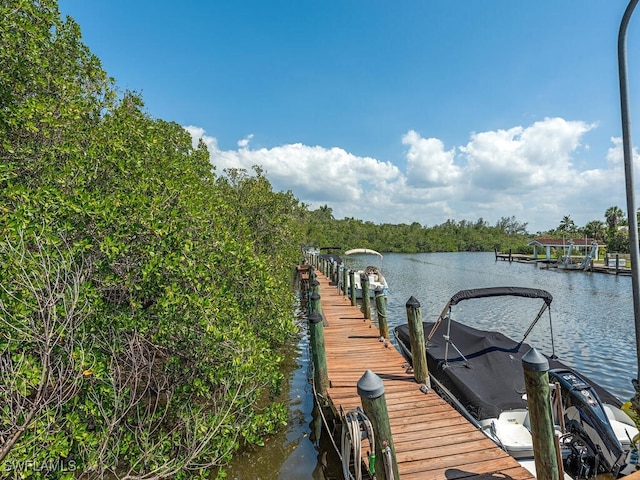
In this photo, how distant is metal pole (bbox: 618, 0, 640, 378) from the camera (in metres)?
2.71

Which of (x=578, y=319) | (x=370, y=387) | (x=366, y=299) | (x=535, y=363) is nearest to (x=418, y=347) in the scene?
(x=535, y=363)

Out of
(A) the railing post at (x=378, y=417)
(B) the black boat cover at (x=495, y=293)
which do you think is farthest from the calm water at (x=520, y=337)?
(B) the black boat cover at (x=495, y=293)

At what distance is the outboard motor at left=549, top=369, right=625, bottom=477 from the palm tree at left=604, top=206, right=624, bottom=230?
70768 mm

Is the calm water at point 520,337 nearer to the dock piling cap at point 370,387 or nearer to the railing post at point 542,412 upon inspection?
the dock piling cap at point 370,387

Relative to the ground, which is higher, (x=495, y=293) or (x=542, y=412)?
(x=495, y=293)

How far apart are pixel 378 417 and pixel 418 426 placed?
6.40 ft

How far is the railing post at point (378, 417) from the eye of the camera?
3.66 metres

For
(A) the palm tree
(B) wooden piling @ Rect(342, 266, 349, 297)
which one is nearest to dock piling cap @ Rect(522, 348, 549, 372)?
(B) wooden piling @ Rect(342, 266, 349, 297)

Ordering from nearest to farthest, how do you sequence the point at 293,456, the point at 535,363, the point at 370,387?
the point at 370,387 < the point at 535,363 < the point at 293,456

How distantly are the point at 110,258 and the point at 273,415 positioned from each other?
3773 mm

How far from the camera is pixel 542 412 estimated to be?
151 inches

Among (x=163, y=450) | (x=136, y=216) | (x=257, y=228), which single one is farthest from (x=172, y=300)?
(x=257, y=228)

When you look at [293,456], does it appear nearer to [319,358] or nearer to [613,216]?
[319,358]

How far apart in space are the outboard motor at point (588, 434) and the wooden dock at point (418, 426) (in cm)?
159
